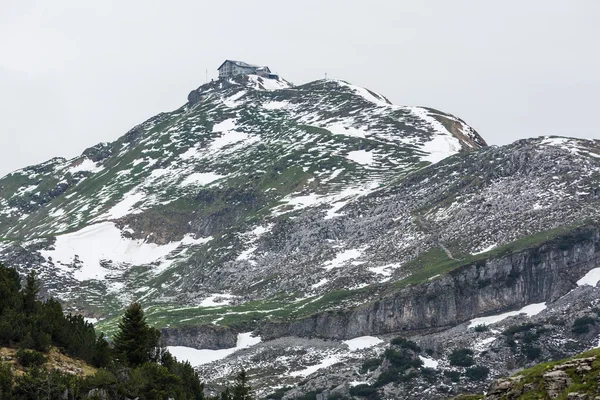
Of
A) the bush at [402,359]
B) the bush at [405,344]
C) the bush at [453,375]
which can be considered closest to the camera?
the bush at [453,375]

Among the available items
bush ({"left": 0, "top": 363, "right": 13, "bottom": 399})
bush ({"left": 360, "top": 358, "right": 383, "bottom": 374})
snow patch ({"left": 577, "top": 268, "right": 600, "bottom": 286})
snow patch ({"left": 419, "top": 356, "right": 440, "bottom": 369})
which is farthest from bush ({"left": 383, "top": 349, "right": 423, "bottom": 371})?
bush ({"left": 0, "top": 363, "right": 13, "bottom": 399})

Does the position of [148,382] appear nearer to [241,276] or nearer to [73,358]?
[73,358]

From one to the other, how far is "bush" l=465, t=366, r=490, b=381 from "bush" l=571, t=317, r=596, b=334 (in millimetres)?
16609

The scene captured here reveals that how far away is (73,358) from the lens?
53.0m

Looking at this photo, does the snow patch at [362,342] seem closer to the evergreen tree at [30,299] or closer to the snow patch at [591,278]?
the snow patch at [591,278]

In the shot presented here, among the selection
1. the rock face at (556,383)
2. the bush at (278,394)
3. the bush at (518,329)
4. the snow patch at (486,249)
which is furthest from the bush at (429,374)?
the rock face at (556,383)

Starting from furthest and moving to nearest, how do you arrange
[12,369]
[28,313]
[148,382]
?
[28,313] < [148,382] < [12,369]

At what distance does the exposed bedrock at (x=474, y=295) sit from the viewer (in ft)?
472

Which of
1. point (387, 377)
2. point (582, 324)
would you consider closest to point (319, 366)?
point (387, 377)

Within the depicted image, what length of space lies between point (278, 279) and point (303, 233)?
20049 mm

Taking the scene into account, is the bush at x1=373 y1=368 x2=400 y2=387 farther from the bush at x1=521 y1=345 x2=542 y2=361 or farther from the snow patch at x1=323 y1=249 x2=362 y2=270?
the snow patch at x1=323 y1=249 x2=362 y2=270

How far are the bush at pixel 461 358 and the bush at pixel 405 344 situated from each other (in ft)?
19.4

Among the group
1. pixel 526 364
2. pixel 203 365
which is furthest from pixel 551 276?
pixel 203 365

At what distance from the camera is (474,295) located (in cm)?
14512
